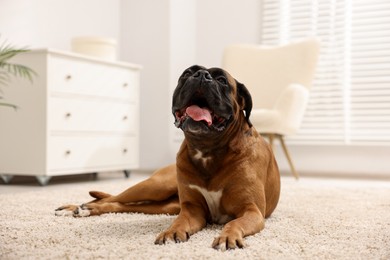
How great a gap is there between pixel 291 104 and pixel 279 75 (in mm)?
597

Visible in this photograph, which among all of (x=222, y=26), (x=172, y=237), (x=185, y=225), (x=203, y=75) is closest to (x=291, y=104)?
(x=222, y=26)

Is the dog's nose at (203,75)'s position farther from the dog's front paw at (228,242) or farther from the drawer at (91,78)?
the drawer at (91,78)

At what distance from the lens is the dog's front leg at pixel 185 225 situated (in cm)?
160

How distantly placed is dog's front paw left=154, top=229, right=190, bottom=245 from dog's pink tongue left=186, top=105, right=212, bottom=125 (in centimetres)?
38

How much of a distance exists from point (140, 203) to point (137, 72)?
8.82ft

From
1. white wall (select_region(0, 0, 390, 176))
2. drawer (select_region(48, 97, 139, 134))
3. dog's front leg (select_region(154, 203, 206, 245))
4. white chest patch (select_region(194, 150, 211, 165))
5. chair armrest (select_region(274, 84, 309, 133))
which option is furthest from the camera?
white wall (select_region(0, 0, 390, 176))

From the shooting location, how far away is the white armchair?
4297 mm

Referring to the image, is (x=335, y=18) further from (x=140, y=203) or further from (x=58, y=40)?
(x=140, y=203)

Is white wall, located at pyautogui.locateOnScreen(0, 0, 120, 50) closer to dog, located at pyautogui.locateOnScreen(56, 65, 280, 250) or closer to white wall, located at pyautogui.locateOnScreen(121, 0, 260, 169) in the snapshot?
white wall, located at pyautogui.locateOnScreen(121, 0, 260, 169)

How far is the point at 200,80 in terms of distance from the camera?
174cm

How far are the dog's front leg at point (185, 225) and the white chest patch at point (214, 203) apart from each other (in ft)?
0.15

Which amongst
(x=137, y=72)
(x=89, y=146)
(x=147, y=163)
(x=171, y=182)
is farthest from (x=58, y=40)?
(x=171, y=182)

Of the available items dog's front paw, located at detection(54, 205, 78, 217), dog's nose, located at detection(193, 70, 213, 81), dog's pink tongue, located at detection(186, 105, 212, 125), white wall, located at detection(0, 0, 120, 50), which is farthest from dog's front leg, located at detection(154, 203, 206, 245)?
white wall, located at detection(0, 0, 120, 50)

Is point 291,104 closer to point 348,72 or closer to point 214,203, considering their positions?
point 348,72
